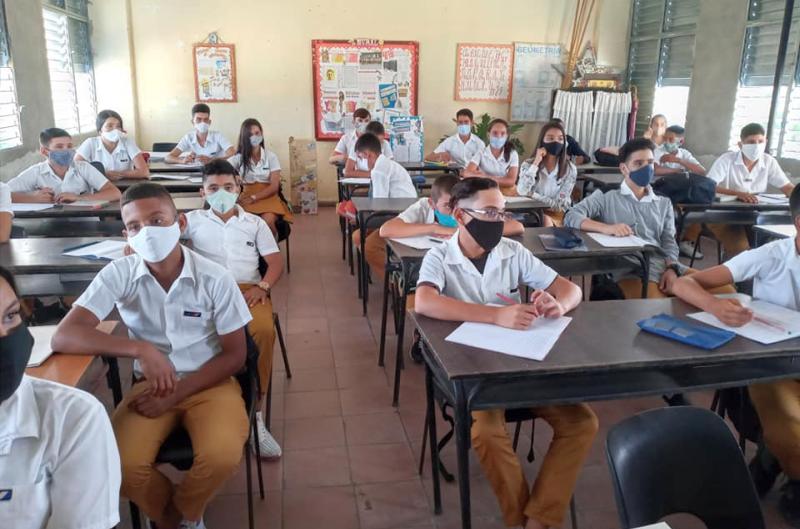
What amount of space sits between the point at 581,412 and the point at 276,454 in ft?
4.07

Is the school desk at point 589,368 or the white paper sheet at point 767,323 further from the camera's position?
the white paper sheet at point 767,323

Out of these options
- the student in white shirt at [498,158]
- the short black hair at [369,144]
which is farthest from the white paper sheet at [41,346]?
the student in white shirt at [498,158]

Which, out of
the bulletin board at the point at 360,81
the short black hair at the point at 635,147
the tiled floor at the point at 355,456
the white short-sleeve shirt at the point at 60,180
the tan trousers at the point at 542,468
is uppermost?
the bulletin board at the point at 360,81

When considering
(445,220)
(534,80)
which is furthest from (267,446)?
(534,80)

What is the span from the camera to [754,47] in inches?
239

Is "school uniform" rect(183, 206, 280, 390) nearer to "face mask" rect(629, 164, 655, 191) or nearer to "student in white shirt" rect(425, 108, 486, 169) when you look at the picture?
"face mask" rect(629, 164, 655, 191)

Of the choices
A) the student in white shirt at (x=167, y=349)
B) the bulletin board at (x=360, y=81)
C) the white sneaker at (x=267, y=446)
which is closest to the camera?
the student in white shirt at (x=167, y=349)

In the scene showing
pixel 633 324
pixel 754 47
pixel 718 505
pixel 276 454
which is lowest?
pixel 276 454

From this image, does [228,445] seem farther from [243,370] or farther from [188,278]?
[188,278]

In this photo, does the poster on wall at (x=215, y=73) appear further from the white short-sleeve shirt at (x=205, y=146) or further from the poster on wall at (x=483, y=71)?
the poster on wall at (x=483, y=71)

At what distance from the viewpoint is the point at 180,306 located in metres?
1.98

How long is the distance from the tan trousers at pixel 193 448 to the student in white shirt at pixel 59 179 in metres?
2.50

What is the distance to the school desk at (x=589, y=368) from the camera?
1.67 meters

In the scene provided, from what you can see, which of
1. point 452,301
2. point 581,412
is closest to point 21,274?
point 452,301
